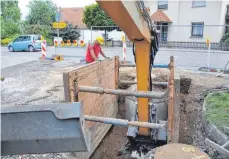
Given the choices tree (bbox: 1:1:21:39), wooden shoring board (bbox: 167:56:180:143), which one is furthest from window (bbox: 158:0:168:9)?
wooden shoring board (bbox: 167:56:180:143)

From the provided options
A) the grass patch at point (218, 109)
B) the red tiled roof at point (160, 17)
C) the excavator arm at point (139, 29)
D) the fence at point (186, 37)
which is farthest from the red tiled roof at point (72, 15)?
the excavator arm at point (139, 29)

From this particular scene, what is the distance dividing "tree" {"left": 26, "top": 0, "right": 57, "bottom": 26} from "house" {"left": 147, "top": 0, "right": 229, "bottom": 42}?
1942 centimetres

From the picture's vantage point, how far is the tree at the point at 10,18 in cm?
2961

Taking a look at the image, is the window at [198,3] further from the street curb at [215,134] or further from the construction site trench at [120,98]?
the street curb at [215,134]

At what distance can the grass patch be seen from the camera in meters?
3.73

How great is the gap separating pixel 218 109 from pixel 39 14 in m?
37.8

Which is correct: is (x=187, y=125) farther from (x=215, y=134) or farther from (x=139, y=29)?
(x=139, y=29)

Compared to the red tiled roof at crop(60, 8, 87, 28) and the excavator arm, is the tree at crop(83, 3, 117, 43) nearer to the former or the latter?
the red tiled roof at crop(60, 8, 87, 28)

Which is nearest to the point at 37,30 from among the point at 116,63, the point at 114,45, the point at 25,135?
the point at 114,45

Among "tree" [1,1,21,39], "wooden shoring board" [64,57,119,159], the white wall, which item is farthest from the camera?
"tree" [1,1,21,39]

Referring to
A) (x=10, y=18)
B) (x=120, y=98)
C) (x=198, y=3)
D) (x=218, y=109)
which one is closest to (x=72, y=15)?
(x=10, y=18)

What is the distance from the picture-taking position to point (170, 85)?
3203 millimetres

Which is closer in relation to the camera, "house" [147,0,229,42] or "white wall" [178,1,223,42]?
"house" [147,0,229,42]

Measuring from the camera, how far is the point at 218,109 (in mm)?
4305
